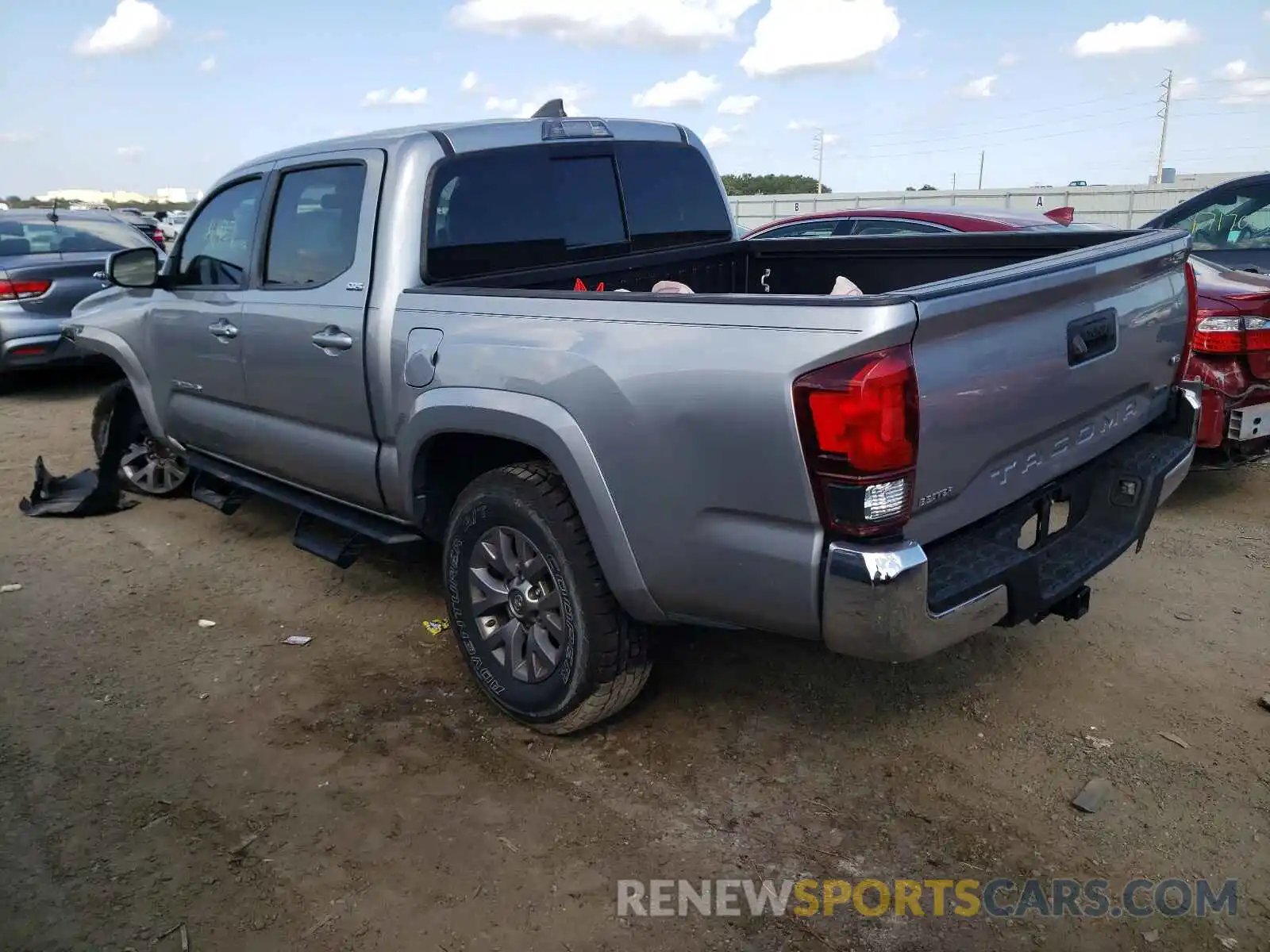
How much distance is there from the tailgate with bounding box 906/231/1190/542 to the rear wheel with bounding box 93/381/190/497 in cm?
485

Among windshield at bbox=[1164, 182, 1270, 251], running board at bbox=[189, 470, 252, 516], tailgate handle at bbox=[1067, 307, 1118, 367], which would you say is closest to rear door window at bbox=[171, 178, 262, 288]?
running board at bbox=[189, 470, 252, 516]

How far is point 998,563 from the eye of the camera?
264cm

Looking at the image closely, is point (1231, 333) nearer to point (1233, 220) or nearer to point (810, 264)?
point (810, 264)

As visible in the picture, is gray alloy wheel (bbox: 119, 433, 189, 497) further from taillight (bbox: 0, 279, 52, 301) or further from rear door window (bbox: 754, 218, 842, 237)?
rear door window (bbox: 754, 218, 842, 237)

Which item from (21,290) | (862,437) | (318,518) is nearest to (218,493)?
(318,518)

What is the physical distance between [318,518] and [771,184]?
64.4 metres

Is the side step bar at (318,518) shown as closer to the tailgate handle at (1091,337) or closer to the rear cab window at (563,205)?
the rear cab window at (563,205)

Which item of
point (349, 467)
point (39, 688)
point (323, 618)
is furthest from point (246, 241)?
point (39, 688)

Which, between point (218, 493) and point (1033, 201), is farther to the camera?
point (1033, 201)

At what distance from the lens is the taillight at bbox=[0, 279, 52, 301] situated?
27.9ft

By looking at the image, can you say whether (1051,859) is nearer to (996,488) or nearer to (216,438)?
(996,488)

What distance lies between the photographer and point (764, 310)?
241cm

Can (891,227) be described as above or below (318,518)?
above

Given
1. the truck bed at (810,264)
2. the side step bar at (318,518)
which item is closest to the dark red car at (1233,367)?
the truck bed at (810,264)
